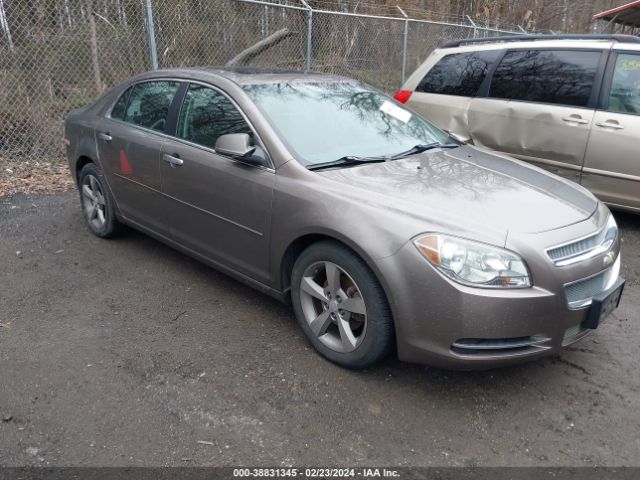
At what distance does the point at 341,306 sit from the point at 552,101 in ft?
12.1

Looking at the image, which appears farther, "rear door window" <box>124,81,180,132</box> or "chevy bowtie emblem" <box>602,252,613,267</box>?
"rear door window" <box>124,81,180,132</box>

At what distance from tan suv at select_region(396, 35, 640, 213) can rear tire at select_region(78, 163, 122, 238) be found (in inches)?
138

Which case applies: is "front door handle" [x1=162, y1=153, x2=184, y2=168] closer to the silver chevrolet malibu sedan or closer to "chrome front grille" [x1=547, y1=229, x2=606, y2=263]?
the silver chevrolet malibu sedan

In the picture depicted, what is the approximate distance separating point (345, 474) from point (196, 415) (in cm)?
80

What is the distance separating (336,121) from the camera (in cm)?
351

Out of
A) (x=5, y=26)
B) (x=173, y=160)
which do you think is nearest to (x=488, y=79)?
(x=173, y=160)

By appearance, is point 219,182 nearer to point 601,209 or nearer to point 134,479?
point 134,479

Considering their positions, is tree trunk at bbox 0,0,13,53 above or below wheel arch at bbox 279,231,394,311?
above

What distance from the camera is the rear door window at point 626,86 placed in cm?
488

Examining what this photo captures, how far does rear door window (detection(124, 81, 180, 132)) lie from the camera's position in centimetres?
398

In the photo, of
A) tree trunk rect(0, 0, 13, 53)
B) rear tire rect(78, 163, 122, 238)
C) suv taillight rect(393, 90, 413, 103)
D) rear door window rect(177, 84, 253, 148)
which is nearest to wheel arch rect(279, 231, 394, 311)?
rear door window rect(177, 84, 253, 148)

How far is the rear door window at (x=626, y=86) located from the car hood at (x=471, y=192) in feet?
6.80

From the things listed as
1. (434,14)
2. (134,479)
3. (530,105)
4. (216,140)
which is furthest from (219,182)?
(434,14)

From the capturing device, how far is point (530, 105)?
541 centimetres
